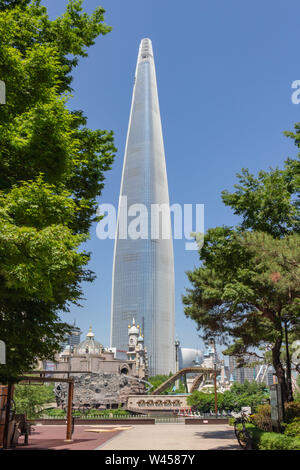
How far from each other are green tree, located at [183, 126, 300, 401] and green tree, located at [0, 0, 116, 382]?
7.63m

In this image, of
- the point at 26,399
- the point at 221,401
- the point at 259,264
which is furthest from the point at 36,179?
the point at 221,401

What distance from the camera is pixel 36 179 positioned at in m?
10.5

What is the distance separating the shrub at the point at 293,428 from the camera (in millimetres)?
14023

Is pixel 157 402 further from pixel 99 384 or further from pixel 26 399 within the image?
pixel 26 399

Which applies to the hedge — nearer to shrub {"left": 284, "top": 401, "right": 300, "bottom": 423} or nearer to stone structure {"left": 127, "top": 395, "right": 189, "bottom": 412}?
shrub {"left": 284, "top": 401, "right": 300, "bottom": 423}

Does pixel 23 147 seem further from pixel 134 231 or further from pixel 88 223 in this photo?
pixel 134 231

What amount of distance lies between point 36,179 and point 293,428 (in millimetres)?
12941

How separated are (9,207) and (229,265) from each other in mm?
13304

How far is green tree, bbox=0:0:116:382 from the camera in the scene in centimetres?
Answer: 852

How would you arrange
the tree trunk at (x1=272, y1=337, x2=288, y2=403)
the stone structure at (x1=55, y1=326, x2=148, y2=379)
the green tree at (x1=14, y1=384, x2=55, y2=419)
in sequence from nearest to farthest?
the tree trunk at (x1=272, y1=337, x2=288, y2=403) → the green tree at (x1=14, y1=384, x2=55, y2=419) → the stone structure at (x1=55, y1=326, x2=148, y2=379)

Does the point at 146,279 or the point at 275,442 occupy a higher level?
the point at 146,279

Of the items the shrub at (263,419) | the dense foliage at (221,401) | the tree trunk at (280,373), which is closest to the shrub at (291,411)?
the tree trunk at (280,373)

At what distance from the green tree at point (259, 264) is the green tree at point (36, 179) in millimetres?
7630

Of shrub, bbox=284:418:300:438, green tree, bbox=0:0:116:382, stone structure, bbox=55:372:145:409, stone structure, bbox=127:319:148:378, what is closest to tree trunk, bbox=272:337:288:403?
shrub, bbox=284:418:300:438
